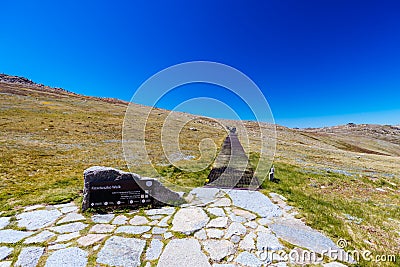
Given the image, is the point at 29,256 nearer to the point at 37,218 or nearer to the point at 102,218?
the point at 102,218

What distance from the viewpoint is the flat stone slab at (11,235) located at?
4895 millimetres

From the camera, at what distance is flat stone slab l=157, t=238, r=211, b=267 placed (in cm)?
429

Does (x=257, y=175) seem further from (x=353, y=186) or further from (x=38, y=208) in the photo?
(x=38, y=208)

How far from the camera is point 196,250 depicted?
4.74 metres

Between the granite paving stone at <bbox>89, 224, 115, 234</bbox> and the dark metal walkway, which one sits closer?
the granite paving stone at <bbox>89, 224, 115, 234</bbox>

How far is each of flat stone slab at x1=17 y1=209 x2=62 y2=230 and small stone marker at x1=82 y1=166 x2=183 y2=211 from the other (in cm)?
85


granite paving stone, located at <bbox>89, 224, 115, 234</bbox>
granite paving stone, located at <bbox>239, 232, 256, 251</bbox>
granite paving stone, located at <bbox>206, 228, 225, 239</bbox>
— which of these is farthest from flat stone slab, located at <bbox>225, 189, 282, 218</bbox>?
granite paving stone, located at <bbox>89, 224, 115, 234</bbox>

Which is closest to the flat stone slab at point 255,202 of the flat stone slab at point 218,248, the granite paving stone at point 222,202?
the granite paving stone at point 222,202

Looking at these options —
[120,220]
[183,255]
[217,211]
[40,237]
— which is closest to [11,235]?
[40,237]

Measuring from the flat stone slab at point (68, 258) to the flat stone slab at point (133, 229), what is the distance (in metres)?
1.04

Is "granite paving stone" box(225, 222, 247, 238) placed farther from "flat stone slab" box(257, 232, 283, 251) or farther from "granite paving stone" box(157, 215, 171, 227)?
"granite paving stone" box(157, 215, 171, 227)

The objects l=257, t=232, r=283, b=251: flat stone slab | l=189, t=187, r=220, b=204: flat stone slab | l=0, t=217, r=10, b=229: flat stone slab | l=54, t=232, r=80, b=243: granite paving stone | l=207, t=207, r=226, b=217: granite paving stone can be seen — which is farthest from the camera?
l=189, t=187, r=220, b=204: flat stone slab

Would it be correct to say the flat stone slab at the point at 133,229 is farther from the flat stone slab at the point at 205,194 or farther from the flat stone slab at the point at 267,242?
the flat stone slab at the point at 267,242

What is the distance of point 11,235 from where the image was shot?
513cm
